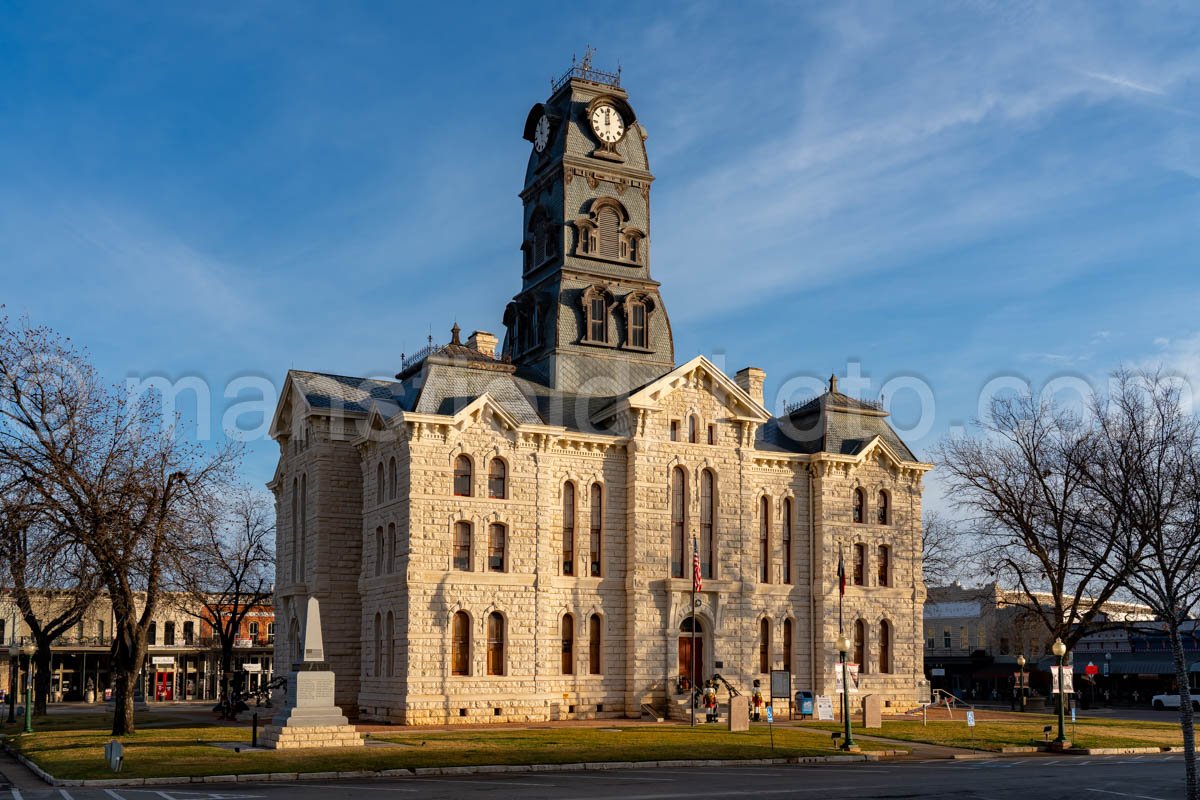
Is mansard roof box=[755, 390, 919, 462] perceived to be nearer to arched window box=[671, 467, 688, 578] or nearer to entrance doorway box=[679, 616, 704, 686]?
arched window box=[671, 467, 688, 578]

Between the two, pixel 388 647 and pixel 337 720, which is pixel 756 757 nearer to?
pixel 337 720

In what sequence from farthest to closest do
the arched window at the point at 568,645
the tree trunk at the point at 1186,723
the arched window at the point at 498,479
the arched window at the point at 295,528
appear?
the arched window at the point at 295,528
the arched window at the point at 568,645
the arched window at the point at 498,479
the tree trunk at the point at 1186,723

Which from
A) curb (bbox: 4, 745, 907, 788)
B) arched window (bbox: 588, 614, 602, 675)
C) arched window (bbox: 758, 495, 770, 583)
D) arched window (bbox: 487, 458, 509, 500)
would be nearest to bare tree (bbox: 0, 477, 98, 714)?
curb (bbox: 4, 745, 907, 788)

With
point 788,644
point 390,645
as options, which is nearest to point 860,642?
point 788,644

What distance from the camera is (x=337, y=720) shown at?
34812mm

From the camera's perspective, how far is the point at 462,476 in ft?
155

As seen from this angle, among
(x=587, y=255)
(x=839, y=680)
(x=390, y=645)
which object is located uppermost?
(x=587, y=255)

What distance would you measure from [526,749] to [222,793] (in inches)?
406

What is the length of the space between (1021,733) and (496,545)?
20.0 metres

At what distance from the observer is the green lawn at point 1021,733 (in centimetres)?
4016

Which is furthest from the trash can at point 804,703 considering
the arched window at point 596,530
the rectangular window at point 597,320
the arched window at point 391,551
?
the rectangular window at point 597,320

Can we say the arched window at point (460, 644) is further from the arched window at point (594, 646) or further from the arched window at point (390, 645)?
the arched window at point (594, 646)

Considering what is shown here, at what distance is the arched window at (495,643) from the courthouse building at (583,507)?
85 millimetres

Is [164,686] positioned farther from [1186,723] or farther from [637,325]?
[1186,723]
